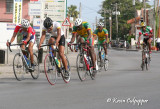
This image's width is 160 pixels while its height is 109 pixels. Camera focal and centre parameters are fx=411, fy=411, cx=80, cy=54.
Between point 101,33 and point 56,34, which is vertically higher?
point 101,33

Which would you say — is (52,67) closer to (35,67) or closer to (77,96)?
(35,67)

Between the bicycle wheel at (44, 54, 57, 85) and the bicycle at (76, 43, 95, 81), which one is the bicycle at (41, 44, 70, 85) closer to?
the bicycle wheel at (44, 54, 57, 85)

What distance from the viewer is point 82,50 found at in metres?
11.9

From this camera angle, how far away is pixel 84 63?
1180cm

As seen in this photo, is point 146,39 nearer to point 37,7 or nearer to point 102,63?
point 102,63

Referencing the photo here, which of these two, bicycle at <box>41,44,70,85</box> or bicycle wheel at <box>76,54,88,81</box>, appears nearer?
bicycle at <box>41,44,70,85</box>

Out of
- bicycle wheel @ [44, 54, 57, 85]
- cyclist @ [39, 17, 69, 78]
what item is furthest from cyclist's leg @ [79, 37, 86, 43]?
bicycle wheel @ [44, 54, 57, 85]

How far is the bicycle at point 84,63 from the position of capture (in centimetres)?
1172

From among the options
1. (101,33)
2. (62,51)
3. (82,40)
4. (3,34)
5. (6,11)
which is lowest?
(62,51)

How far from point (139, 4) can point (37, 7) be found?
97.0m

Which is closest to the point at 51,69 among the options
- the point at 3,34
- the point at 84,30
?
the point at 84,30

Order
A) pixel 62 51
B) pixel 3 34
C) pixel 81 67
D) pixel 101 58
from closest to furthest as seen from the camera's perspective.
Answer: pixel 62 51 < pixel 81 67 < pixel 101 58 < pixel 3 34

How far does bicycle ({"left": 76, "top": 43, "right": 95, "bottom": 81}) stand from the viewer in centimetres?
1172

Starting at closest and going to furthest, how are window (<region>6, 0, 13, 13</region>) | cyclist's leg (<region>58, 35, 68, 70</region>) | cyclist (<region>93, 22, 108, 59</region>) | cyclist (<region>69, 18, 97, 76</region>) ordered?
1. cyclist's leg (<region>58, 35, 68, 70</region>)
2. cyclist (<region>69, 18, 97, 76</region>)
3. cyclist (<region>93, 22, 108, 59</region>)
4. window (<region>6, 0, 13, 13</region>)
